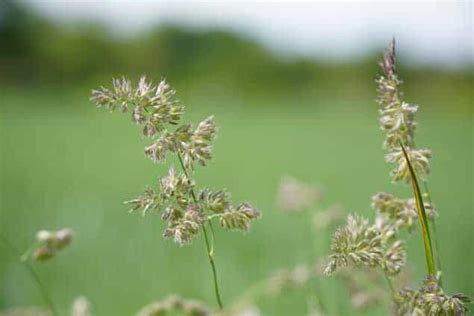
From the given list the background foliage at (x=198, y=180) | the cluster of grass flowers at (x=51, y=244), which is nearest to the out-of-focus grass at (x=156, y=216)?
the background foliage at (x=198, y=180)

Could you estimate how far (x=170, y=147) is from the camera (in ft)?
2.44

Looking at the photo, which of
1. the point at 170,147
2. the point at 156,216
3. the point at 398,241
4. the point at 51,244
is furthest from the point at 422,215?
the point at 156,216

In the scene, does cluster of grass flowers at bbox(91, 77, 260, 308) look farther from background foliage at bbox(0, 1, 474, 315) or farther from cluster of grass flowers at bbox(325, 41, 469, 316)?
background foliage at bbox(0, 1, 474, 315)

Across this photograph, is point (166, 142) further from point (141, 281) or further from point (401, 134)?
point (141, 281)

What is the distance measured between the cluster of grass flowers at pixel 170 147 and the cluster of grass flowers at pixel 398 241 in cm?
9

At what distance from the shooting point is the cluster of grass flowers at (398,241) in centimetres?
73

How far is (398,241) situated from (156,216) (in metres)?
2.60

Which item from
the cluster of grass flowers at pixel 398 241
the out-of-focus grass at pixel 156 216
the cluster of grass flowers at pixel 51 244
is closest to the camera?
the cluster of grass flowers at pixel 398 241

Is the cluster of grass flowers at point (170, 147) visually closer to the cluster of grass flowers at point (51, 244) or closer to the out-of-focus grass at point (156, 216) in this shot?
the cluster of grass flowers at point (51, 244)

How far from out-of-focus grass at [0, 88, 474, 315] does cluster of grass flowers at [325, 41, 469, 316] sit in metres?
0.85

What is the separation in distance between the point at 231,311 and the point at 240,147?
6904 mm

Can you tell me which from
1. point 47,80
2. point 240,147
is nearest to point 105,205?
point 240,147

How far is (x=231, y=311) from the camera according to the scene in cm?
102

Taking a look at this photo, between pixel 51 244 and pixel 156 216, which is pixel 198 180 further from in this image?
pixel 51 244
